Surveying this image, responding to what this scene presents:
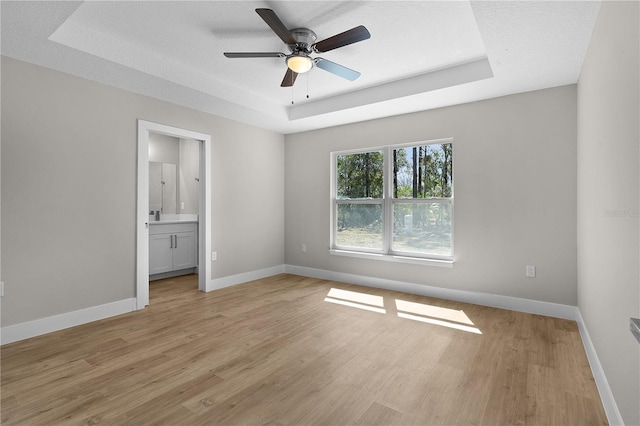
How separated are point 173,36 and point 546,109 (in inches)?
147

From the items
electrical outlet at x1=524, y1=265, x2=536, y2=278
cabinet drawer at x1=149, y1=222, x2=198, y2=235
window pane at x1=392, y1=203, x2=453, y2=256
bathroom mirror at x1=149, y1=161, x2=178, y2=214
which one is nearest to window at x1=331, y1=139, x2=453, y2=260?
window pane at x1=392, y1=203, x2=453, y2=256

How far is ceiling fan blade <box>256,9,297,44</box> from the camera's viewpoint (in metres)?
2.11

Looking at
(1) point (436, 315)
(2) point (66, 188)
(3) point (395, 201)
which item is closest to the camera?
(2) point (66, 188)

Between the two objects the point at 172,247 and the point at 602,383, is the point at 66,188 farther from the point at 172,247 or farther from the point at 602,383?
the point at 602,383

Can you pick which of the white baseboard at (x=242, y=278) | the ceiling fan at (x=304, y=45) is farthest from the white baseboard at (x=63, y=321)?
the ceiling fan at (x=304, y=45)

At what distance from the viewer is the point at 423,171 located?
429cm

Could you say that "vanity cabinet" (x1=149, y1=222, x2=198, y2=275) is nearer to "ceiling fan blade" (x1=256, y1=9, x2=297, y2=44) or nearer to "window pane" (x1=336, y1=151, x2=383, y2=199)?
"window pane" (x1=336, y1=151, x2=383, y2=199)

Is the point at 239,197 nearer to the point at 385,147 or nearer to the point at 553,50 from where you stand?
the point at 385,147

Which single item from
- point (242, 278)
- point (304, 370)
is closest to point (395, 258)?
point (242, 278)

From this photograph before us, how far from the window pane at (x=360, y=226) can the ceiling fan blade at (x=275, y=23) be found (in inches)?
109

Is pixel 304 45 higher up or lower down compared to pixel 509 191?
higher up

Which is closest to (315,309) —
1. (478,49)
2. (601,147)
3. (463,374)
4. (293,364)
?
(293,364)

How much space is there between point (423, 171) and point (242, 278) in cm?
304

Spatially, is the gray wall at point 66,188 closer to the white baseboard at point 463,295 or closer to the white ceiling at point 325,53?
the white ceiling at point 325,53
